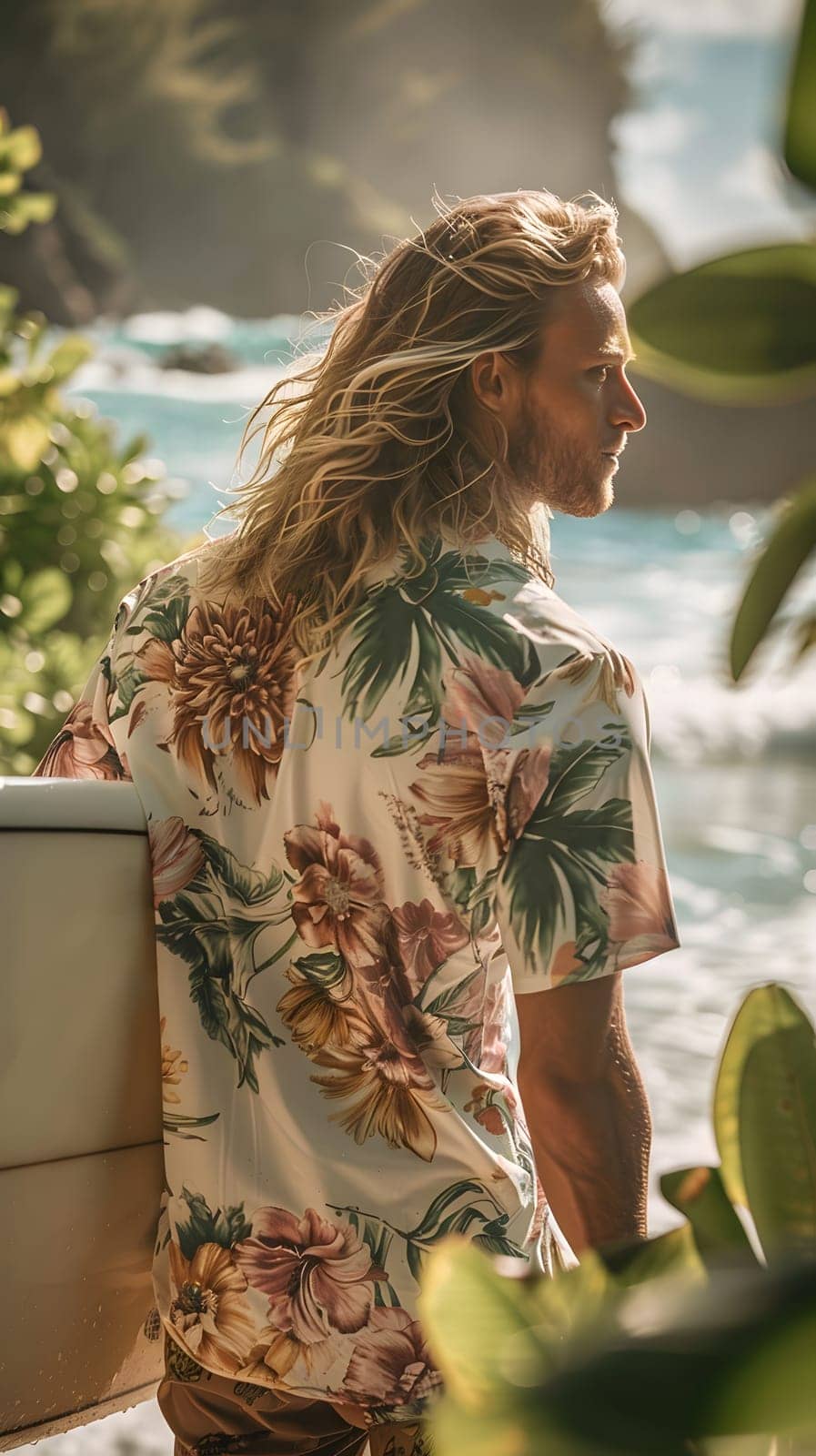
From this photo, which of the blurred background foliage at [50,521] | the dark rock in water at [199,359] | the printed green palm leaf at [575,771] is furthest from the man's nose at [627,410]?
the dark rock in water at [199,359]

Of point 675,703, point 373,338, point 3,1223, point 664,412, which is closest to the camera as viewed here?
point 3,1223

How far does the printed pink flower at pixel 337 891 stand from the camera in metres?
0.82

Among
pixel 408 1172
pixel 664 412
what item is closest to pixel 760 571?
pixel 408 1172

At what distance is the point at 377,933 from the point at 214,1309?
0.26m

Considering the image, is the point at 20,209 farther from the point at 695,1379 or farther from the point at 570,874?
the point at 695,1379

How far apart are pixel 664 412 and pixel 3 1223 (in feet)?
20.8

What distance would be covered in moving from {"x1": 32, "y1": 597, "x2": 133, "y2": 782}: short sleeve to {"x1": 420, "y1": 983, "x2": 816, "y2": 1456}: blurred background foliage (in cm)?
81

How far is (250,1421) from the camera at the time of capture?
824mm

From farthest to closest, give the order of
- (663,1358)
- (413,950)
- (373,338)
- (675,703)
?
(675,703) < (373,338) < (413,950) < (663,1358)

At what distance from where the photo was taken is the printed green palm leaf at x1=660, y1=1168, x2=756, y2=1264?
0.17 metres

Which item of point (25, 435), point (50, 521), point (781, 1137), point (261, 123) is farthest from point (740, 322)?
point (261, 123)

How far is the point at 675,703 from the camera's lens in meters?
6.98

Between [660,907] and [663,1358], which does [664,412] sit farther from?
[663,1358]

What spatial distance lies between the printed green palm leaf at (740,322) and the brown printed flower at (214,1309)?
77 centimetres
